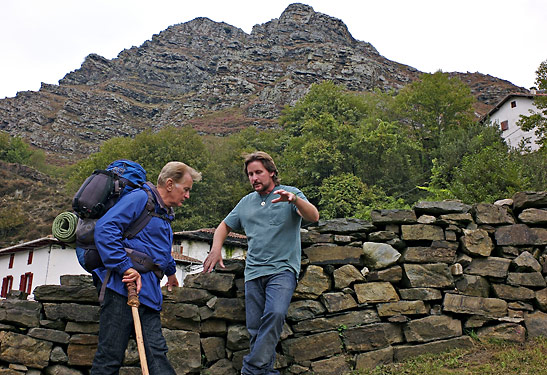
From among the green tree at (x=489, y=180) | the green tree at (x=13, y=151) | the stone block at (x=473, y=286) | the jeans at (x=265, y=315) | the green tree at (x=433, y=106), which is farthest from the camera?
the green tree at (x=13, y=151)

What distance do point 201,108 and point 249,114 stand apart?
781 inches

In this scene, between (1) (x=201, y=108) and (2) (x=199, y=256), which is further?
(1) (x=201, y=108)

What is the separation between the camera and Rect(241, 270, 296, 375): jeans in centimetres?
392

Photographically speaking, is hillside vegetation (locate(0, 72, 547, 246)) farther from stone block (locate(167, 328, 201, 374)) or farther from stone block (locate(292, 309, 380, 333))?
stone block (locate(167, 328, 201, 374))

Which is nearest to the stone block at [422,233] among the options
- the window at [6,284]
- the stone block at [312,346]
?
the stone block at [312,346]

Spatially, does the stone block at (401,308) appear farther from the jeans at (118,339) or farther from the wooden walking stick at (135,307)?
the wooden walking stick at (135,307)

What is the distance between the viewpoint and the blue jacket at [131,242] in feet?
11.0

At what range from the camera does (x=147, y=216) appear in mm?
3715

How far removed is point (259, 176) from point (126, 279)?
1.70 metres

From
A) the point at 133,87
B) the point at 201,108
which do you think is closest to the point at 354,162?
the point at 201,108

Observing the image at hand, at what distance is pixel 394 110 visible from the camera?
4006 cm

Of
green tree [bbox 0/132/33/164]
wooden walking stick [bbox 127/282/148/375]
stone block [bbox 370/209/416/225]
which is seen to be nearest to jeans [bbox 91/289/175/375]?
wooden walking stick [bbox 127/282/148/375]

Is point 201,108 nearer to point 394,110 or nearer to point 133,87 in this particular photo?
point 133,87

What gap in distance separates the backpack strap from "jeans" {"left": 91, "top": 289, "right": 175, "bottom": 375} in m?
0.48
